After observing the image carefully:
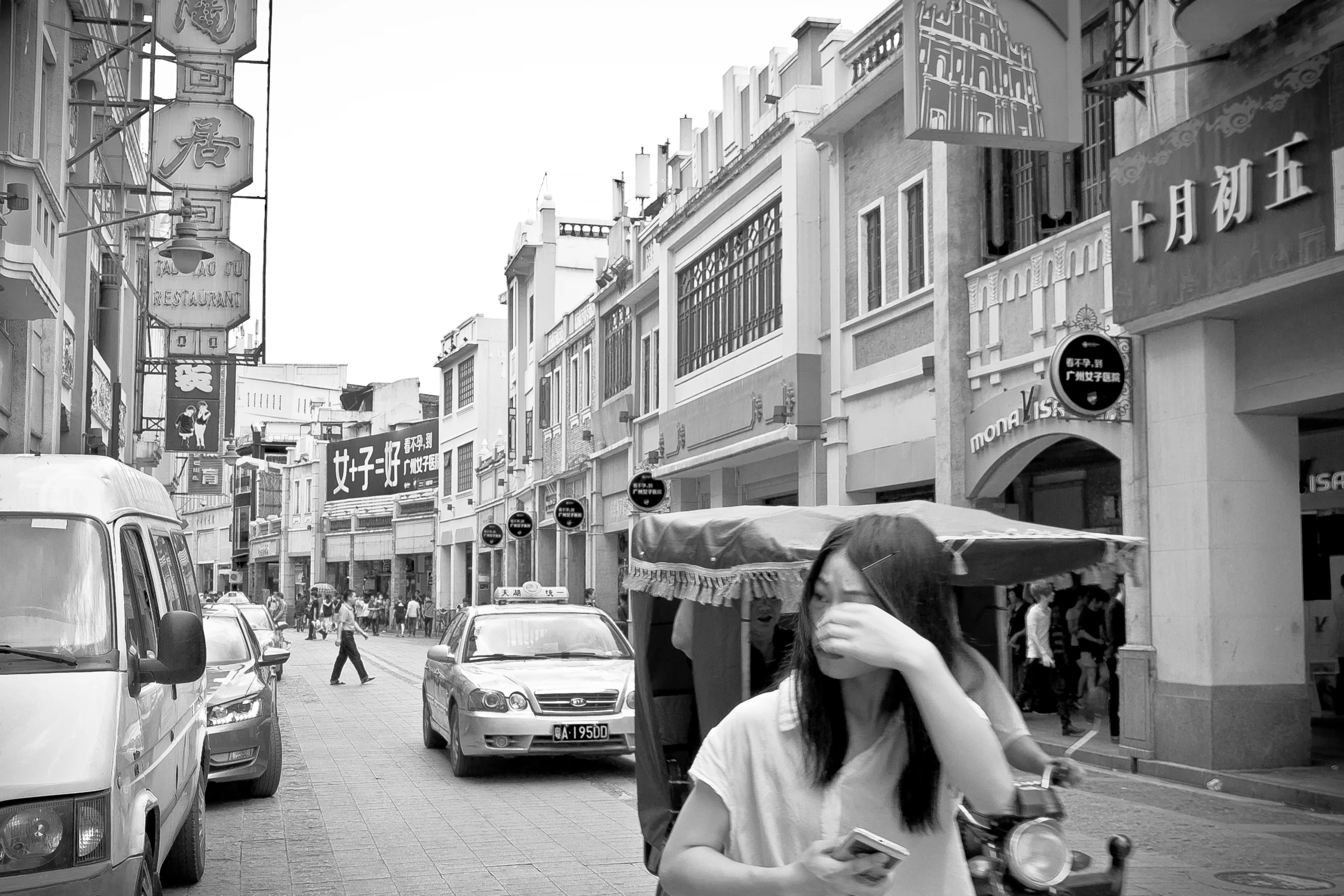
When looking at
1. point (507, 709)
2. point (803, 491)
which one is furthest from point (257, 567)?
point (507, 709)

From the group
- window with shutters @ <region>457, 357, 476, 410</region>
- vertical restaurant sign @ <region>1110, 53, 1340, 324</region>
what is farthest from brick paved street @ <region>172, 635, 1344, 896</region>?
window with shutters @ <region>457, 357, 476, 410</region>

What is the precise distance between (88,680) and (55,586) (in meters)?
0.71

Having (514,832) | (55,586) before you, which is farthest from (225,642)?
(55,586)

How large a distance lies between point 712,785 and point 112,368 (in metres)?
28.1

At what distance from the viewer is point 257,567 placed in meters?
87.1

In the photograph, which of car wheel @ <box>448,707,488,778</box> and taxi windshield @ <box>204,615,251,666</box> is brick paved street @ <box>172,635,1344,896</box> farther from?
taxi windshield @ <box>204,615,251,666</box>

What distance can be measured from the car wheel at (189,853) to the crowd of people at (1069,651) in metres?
8.17

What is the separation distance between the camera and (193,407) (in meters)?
28.5

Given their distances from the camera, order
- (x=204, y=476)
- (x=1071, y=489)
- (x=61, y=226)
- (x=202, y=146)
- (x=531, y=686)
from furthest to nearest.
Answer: (x=204, y=476) < (x=202, y=146) < (x=61, y=226) < (x=1071, y=489) < (x=531, y=686)

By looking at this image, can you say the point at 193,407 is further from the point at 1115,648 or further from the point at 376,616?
the point at 376,616

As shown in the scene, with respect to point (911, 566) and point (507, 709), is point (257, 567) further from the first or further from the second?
point (911, 566)

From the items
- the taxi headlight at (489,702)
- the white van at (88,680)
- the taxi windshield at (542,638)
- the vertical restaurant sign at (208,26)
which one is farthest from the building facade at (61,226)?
the white van at (88,680)

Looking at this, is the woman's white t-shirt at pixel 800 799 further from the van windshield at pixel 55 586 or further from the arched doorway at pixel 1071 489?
the arched doorway at pixel 1071 489

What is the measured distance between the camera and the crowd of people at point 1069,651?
14.6 m
